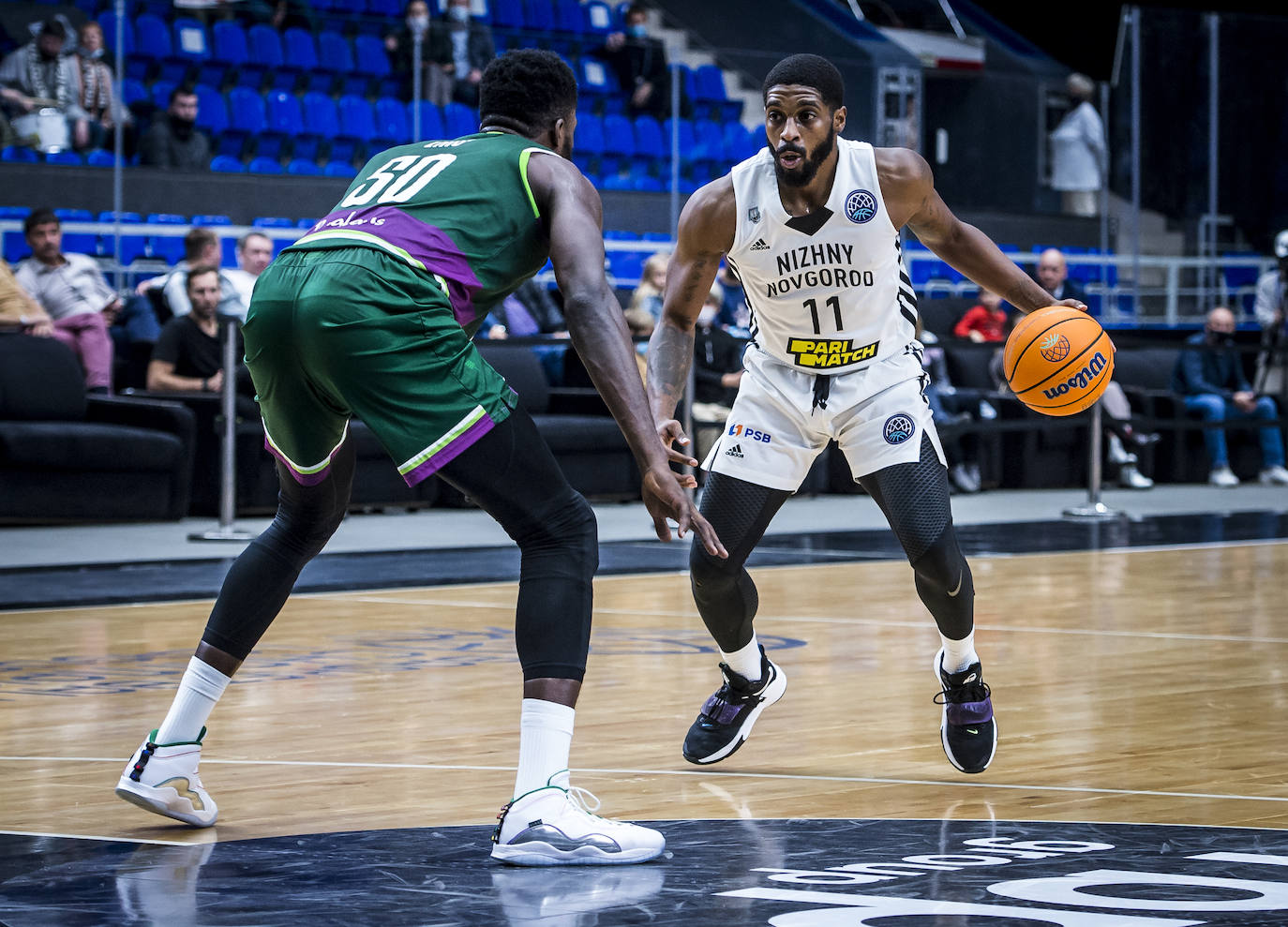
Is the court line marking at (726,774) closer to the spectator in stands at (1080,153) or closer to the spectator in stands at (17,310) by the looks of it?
the spectator in stands at (17,310)

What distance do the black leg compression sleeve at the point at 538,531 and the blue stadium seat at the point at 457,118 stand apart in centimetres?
997

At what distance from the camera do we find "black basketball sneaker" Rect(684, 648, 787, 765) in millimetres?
4531

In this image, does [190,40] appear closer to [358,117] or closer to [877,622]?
[358,117]

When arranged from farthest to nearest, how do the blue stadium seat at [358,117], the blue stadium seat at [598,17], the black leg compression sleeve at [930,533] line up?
1. the blue stadium seat at [598,17]
2. the blue stadium seat at [358,117]
3. the black leg compression sleeve at [930,533]

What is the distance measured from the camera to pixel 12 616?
7.16 m

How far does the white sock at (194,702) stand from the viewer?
Answer: 12.5 ft

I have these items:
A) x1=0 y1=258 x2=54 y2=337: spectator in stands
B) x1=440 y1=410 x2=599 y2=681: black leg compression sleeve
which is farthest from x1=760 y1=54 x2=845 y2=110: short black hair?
x1=0 y1=258 x2=54 y2=337: spectator in stands

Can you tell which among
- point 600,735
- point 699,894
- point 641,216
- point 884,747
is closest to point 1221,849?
point 699,894

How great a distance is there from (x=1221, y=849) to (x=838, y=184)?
1.81m

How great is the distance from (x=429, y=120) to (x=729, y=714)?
942 centimetres

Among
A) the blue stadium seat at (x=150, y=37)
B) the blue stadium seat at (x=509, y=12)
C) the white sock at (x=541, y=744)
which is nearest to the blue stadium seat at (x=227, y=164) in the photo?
the blue stadium seat at (x=150, y=37)

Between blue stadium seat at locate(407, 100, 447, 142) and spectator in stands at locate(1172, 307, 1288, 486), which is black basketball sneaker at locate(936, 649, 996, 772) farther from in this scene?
spectator in stands at locate(1172, 307, 1288, 486)

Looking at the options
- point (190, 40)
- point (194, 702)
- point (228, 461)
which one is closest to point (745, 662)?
point (194, 702)

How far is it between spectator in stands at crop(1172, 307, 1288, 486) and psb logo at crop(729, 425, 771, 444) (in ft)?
36.0
